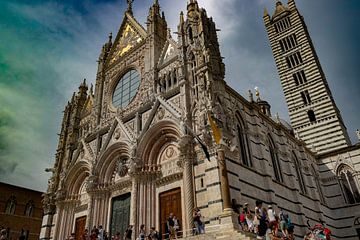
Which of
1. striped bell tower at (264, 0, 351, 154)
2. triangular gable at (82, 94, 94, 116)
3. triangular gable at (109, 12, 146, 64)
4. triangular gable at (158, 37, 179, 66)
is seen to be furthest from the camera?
striped bell tower at (264, 0, 351, 154)

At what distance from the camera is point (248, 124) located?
17750mm

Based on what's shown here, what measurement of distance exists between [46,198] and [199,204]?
1377 cm

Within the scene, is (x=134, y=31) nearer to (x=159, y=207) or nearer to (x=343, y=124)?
(x=159, y=207)

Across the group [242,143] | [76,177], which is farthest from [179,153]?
[76,177]

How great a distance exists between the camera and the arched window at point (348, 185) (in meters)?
24.2

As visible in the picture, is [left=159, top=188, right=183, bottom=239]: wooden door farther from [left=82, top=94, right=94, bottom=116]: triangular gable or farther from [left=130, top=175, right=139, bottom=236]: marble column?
[left=82, top=94, right=94, bottom=116]: triangular gable

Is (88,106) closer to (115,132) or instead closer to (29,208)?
(115,132)

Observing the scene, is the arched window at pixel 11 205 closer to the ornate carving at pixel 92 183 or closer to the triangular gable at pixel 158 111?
the ornate carving at pixel 92 183

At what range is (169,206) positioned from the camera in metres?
14.2

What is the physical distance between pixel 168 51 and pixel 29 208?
21122 mm

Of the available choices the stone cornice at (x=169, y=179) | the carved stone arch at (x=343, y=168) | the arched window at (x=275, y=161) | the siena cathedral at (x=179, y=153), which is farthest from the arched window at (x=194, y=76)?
the carved stone arch at (x=343, y=168)

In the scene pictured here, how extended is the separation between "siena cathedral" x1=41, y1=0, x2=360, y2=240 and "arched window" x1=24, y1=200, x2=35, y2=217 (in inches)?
326

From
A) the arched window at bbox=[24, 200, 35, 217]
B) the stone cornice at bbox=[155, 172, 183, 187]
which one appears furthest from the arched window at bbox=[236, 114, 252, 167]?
the arched window at bbox=[24, 200, 35, 217]

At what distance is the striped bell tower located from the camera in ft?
97.0
